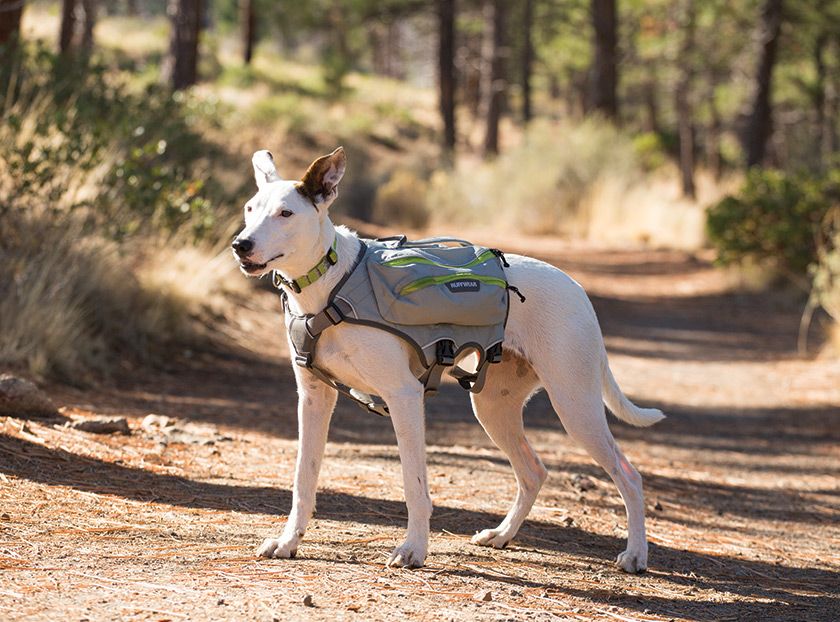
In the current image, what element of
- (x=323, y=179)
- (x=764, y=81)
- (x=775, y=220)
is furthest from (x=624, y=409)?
(x=764, y=81)

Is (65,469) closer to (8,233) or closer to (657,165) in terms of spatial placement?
(8,233)

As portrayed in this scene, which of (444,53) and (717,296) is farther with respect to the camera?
(444,53)

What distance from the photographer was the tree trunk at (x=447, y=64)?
30.0 m

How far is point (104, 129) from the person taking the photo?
34.7 feet

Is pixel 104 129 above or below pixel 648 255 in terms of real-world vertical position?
above

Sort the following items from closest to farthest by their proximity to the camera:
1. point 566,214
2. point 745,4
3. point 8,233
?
point 8,233 → point 566,214 → point 745,4

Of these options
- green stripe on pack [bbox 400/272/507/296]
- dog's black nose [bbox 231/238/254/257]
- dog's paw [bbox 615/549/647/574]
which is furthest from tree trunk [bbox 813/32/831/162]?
dog's black nose [bbox 231/238/254/257]

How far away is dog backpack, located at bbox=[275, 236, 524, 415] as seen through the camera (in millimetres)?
4605

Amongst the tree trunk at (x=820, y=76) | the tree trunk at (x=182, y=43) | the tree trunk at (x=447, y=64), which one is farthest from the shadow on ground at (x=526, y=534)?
the tree trunk at (x=820, y=76)

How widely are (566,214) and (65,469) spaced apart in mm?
17940

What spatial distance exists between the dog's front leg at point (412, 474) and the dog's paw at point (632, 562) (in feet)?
3.39

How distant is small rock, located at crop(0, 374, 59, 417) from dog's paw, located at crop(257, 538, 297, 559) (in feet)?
8.80

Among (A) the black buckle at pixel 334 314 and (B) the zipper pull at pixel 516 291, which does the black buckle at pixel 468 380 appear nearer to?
(B) the zipper pull at pixel 516 291

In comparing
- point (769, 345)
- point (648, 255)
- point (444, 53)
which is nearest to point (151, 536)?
point (769, 345)
